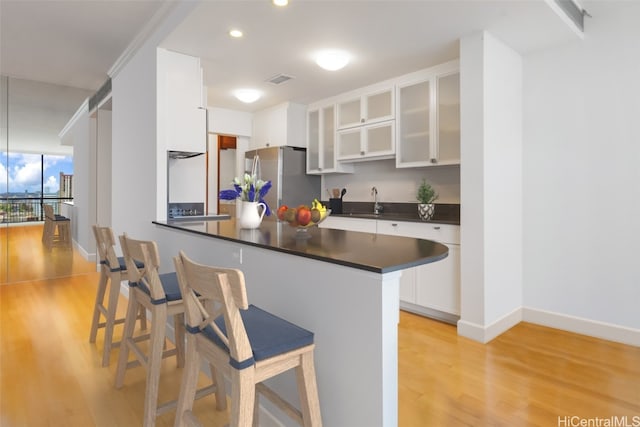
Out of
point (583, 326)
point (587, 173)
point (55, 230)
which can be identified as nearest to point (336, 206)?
point (587, 173)

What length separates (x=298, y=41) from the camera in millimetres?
2996

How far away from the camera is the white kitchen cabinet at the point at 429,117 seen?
3.38m

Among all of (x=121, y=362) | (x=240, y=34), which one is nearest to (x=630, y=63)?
(x=240, y=34)

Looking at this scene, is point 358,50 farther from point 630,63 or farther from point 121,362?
point 121,362

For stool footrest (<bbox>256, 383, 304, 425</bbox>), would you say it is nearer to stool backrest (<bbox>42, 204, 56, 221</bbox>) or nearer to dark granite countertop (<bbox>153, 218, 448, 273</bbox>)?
dark granite countertop (<bbox>153, 218, 448, 273</bbox>)

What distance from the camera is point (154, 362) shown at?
1.81 metres

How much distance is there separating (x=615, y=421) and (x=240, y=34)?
3379 millimetres

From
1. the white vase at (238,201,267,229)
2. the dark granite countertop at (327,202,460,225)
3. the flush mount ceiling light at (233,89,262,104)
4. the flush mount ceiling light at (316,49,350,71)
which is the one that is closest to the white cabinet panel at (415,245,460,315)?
the dark granite countertop at (327,202,460,225)

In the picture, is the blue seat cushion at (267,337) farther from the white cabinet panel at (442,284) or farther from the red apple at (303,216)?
the white cabinet panel at (442,284)

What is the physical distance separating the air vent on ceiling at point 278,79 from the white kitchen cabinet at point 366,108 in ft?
2.79

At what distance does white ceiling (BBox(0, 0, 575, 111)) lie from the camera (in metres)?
2.51

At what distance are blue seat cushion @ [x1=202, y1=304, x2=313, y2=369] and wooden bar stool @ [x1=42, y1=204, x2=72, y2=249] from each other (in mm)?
4800

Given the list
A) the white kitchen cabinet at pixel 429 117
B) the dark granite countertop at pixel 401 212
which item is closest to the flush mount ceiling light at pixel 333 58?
the white kitchen cabinet at pixel 429 117

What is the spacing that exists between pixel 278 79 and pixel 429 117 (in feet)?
5.46
